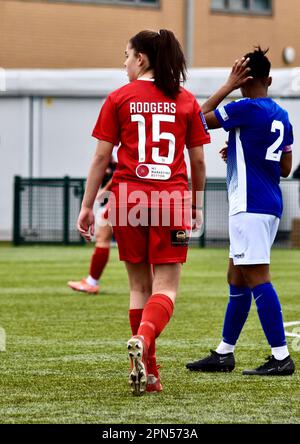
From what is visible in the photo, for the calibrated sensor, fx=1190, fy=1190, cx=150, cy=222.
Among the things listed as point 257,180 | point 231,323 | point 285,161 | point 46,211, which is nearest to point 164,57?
point 257,180

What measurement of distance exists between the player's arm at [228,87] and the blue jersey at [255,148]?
4 cm

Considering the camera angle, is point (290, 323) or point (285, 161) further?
point (290, 323)

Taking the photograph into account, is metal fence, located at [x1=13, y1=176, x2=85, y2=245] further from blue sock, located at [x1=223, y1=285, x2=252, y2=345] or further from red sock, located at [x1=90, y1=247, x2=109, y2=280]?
blue sock, located at [x1=223, y1=285, x2=252, y2=345]

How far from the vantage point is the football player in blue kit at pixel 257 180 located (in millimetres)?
6941

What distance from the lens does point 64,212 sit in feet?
75.9

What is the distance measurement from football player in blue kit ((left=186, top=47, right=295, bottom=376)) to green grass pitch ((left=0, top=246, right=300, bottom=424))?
1.15ft

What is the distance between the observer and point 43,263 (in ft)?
59.3

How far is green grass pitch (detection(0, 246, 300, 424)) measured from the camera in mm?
5695

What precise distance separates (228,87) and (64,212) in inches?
647

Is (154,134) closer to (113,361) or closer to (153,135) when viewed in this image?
(153,135)

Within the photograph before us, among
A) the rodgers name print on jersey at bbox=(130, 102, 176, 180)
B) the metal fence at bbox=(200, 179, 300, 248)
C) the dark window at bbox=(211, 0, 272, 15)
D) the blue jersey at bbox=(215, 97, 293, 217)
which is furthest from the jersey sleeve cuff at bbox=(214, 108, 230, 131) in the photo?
the dark window at bbox=(211, 0, 272, 15)

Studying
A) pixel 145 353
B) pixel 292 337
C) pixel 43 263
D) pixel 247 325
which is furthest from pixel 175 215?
pixel 43 263

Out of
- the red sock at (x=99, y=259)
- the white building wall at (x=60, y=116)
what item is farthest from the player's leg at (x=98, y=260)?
the white building wall at (x=60, y=116)

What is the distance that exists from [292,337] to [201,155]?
9.33 ft
